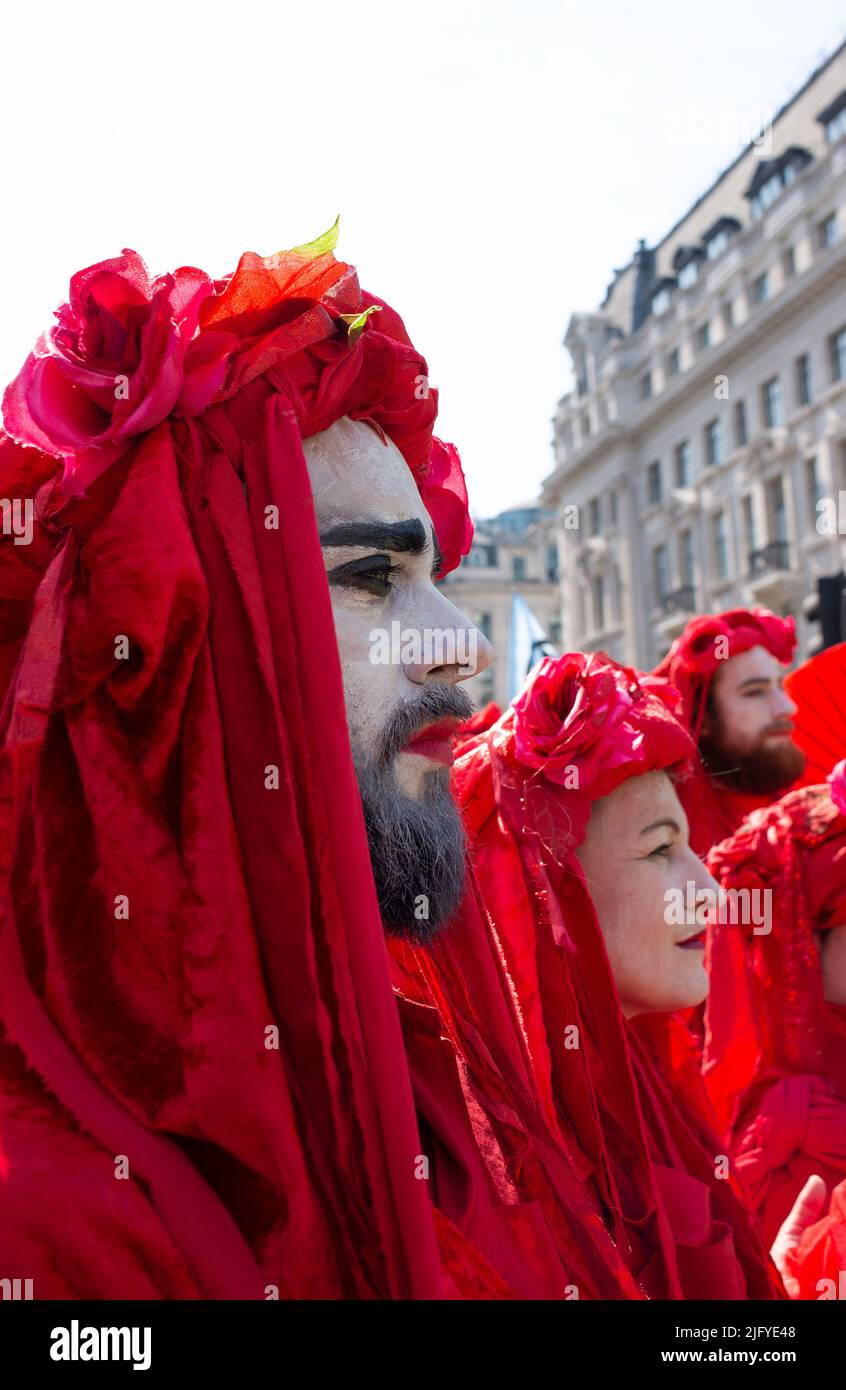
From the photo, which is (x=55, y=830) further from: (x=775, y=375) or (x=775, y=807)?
(x=775, y=375)

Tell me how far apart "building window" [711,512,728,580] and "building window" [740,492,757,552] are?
1085mm

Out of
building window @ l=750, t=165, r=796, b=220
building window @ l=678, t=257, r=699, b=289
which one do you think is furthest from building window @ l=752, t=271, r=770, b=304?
building window @ l=678, t=257, r=699, b=289

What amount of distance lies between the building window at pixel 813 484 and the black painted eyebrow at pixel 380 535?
1281 inches

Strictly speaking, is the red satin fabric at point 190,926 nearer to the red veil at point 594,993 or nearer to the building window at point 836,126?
the red veil at point 594,993

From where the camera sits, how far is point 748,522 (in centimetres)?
3678

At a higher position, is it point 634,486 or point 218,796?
point 634,486

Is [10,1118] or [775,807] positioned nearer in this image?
[10,1118]

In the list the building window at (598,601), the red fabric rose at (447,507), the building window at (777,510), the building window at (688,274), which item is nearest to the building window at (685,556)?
the building window at (777,510)

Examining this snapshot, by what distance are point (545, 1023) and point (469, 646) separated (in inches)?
39.0

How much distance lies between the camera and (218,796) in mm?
1571

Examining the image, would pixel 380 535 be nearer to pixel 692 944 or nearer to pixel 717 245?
pixel 692 944

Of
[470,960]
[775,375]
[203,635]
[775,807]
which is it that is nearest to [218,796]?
[203,635]

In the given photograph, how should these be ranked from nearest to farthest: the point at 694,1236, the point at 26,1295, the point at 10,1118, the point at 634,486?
the point at 26,1295 < the point at 10,1118 < the point at 694,1236 < the point at 634,486

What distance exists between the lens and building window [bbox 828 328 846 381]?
32.4 m
